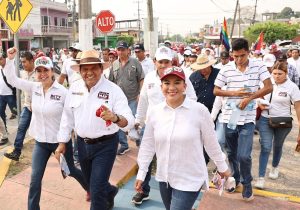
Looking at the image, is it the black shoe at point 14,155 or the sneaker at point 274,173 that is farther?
the black shoe at point 14,155

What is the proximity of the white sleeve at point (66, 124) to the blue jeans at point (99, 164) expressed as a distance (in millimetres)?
184

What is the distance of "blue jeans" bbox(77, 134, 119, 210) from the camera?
3518 mm

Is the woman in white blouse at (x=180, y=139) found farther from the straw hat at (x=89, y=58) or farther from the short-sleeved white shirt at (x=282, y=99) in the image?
the short-sleeved white shirt at (x=282, y=99)

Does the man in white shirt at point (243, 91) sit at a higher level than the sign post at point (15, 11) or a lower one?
lower

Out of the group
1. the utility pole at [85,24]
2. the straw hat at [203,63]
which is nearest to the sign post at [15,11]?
the utility pole at [85,24]

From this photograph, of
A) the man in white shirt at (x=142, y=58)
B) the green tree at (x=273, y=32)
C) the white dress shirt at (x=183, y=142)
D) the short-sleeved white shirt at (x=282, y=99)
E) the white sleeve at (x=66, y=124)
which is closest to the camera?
the white dress shirt at (x=183, y=142)

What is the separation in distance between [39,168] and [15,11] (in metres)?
4.04

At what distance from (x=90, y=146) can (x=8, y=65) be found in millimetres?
1725

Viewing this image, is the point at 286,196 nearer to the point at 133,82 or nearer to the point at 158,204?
the point at 158,204

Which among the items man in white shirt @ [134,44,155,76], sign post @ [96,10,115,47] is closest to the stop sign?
sign post @ [96,10,115,47]

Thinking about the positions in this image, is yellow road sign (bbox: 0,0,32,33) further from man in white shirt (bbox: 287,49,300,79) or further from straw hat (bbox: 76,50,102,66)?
man in white shirt (bbox: 287,49,300,79)

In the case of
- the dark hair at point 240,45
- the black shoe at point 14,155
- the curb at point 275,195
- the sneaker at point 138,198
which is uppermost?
the dark hair at point 240,45

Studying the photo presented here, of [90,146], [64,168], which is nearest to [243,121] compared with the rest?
[90,146]

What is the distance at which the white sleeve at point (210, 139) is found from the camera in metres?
2.87
